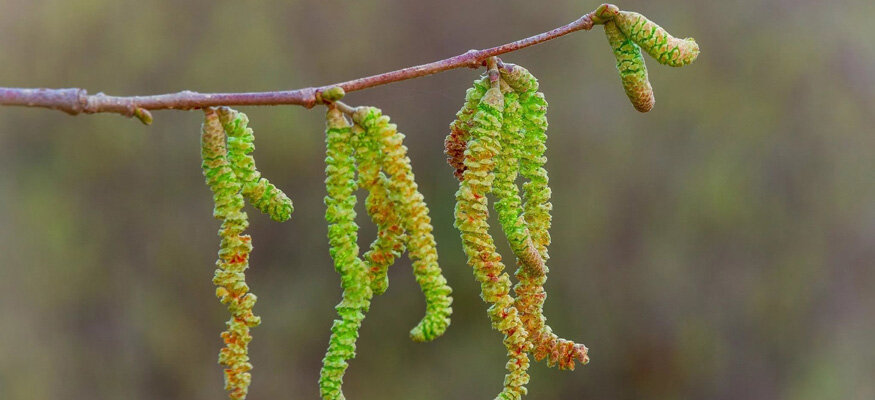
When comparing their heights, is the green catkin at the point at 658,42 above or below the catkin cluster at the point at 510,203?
above

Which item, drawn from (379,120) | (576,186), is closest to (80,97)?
(379,120)

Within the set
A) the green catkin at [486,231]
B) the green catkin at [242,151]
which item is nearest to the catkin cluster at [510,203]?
the green catkin at [486,231]

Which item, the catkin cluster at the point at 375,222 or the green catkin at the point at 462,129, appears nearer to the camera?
the catkin cluster at the point at 375,222

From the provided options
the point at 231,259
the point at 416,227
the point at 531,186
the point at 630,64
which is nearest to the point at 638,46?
the point at 630,64

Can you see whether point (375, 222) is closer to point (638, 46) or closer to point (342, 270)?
point (342, 270)

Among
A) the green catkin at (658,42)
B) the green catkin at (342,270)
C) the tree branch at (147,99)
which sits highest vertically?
the tree branch at (147,99)

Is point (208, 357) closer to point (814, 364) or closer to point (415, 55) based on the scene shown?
point (415, 55)

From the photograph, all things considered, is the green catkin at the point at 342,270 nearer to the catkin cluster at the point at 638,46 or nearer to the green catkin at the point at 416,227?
the green catkin at the point at 416,227
